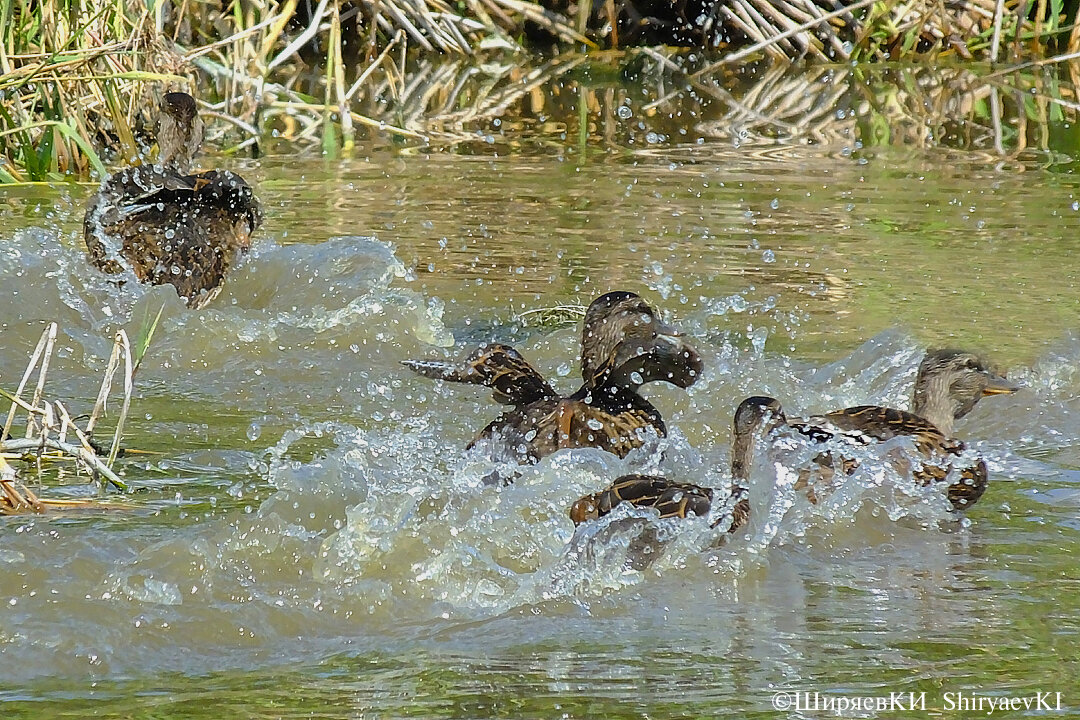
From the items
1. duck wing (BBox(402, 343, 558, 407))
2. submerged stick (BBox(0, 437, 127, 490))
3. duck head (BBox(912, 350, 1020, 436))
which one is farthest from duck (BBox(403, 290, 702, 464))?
submerged stick (BBox(0, 437, 127, 490))

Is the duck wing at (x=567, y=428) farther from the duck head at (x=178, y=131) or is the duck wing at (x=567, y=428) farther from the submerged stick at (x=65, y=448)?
the duck head at (x=178, y=131)

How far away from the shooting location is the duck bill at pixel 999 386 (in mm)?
5301

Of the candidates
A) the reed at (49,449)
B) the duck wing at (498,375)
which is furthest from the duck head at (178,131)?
the duck wing at (498,375)

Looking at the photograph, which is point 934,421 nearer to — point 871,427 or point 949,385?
point 949,385

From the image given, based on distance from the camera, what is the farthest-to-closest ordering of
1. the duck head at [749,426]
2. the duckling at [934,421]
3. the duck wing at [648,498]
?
the duckling at [934,421] < the duck head at [749,426] < the duck wing at [648,498]

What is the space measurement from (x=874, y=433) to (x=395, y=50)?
445 inches

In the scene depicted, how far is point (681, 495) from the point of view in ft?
13.4

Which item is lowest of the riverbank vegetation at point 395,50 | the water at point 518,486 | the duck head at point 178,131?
the water at point 518,486

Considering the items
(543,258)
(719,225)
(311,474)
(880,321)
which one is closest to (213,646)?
(311,474)

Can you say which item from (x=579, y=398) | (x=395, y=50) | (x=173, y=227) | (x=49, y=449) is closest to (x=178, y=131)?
(x=173, y=227)

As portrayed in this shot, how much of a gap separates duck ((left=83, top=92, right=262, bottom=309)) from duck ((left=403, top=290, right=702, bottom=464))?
2027 mm

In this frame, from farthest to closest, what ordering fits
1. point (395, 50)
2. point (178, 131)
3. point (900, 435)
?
point (395, 50) → point (178, 131) → point (900, 435)

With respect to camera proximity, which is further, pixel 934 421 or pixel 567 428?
pixel 934 421

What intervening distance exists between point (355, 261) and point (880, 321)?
224 cm
